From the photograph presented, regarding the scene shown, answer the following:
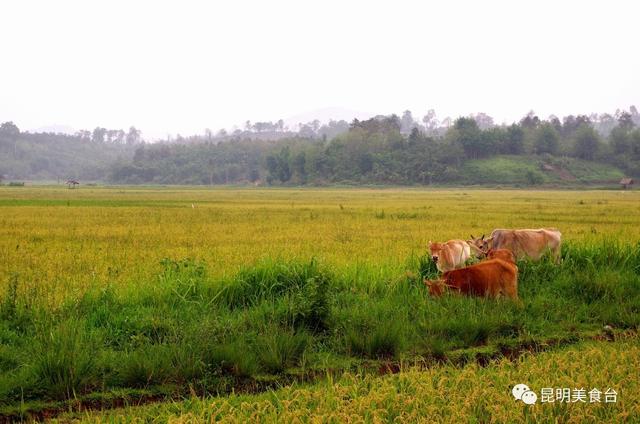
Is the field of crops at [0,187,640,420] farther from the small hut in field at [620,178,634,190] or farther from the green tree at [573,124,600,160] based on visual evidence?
the green tree at [573,124,600,160]

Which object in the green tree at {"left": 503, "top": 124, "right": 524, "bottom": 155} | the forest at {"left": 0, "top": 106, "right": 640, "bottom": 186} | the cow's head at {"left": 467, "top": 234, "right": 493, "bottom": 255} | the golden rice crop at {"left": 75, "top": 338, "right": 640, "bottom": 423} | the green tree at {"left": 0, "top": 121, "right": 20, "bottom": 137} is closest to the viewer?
the golden rice crop at {"left": 75, "top": 338, "right": 640, "bottom": 423}

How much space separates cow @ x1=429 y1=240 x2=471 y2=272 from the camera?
8.89 meters

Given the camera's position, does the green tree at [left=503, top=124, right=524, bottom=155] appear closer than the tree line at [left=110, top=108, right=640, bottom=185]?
No

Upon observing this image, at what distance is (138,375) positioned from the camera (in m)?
4.89

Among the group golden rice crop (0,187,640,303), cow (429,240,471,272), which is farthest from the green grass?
cow (429,240,471,272)

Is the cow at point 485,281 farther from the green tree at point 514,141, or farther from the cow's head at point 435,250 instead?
the green tree at point 514,141

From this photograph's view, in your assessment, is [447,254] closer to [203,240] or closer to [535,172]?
[203,240]

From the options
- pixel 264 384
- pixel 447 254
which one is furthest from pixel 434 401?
pixel 447 254

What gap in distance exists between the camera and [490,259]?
7992 millimetres

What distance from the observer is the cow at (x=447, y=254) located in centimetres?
889

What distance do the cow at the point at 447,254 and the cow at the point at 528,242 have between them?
3.28ft

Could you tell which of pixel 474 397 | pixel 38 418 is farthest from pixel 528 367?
pixel 38 418

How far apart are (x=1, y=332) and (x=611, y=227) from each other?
20.6 metres

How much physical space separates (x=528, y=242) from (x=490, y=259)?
6.93 ft
